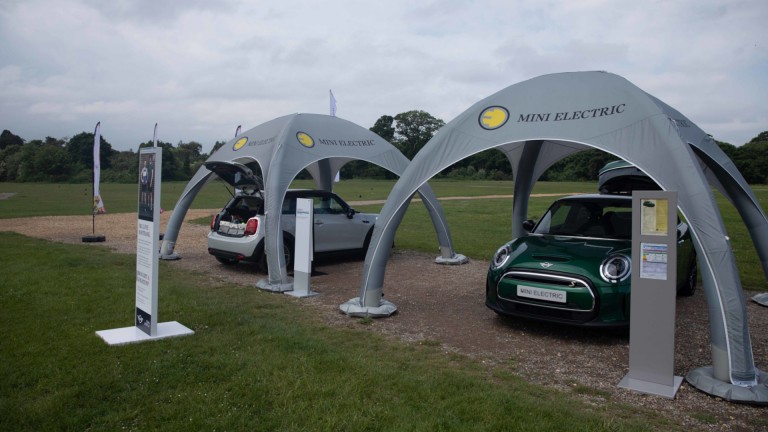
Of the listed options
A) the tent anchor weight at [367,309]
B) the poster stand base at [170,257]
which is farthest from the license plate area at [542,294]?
the poster stand base at [170,257]

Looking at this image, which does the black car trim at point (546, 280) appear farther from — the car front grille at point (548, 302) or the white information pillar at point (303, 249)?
the white information pillar at point (303, 249)

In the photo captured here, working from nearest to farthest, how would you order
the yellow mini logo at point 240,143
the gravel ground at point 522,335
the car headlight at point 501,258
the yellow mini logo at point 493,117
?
the gravel ground at point 522,335 → the car headlight at point 501,258 → the yellow mini logo at point 493,117 → the yellow mini logo at point 240,143

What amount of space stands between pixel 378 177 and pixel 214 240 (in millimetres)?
68141

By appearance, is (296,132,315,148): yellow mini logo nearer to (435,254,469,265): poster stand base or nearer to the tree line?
(435,254,469,265): poster stand base

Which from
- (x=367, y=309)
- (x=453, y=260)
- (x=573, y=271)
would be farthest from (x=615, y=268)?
(x=453, y=260)

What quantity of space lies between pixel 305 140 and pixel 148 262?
15.2 feet

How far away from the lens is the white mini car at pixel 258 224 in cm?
995

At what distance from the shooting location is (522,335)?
634cm

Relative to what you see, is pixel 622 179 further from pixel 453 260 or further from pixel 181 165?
pixel 181 165

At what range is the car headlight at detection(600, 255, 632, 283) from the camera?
576 cm

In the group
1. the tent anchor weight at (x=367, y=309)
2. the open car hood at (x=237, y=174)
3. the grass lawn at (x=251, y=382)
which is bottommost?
the grass lawn at (x=251, y=382)

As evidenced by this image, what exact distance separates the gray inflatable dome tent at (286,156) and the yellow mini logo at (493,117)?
3734 mm

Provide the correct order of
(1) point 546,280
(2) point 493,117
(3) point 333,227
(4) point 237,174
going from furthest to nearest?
(3) point 333,227 < (4) point 237,174 < (2) point 493,117 < (1) point 546,280

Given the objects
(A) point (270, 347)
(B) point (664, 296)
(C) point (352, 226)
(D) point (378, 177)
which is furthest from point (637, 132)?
(D) point (378, 177)
